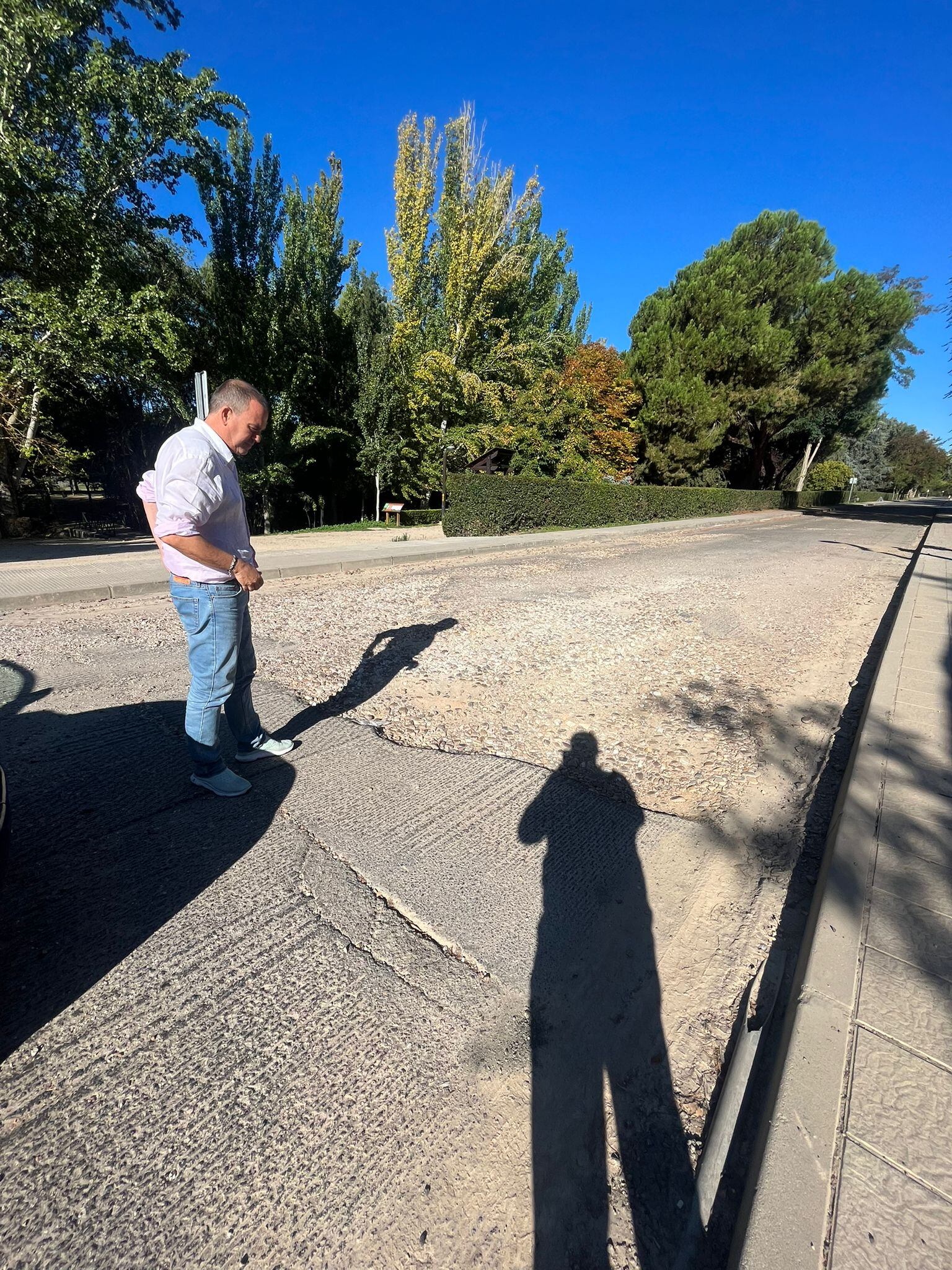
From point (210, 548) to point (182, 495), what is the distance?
233 millimetres

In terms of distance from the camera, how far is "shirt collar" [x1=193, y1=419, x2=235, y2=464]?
2443 mm

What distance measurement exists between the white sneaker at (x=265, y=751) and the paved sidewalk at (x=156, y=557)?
17.8 ft

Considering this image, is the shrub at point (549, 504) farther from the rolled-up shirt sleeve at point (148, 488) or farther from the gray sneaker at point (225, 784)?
the gray sneaker at point (225, 784)

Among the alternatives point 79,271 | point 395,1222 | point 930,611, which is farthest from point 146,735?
point 79,271

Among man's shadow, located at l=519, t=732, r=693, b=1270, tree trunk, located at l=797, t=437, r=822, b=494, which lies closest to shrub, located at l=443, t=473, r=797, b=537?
man's shadow, located at l=519, t=732, r=693, b=1270

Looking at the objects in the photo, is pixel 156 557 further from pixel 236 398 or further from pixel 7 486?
pixel 236 398

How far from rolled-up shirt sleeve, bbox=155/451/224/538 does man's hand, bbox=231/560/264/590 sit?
223mm

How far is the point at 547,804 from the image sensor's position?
2.84m

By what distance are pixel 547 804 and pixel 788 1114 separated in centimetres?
157

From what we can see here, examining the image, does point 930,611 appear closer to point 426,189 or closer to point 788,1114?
point 788,1114

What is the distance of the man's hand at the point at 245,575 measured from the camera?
2.46 m

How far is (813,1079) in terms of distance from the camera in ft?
4.66

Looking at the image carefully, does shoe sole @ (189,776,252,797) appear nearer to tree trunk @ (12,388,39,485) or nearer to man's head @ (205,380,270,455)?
man's head @ (205,380,270,455)

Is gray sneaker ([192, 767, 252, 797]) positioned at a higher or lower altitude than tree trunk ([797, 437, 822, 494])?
lower
